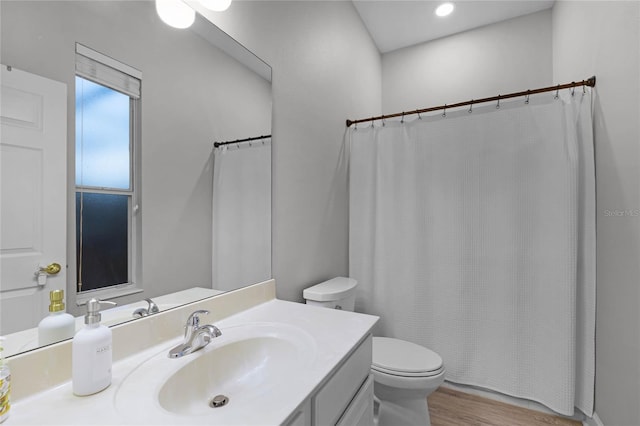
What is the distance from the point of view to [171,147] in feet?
3.13

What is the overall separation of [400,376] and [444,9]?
8.69ft

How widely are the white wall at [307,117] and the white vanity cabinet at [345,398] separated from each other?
0.60 m

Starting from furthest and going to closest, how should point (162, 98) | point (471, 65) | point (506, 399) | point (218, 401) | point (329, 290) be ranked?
1. point (471, 65)
2. point (506, 399)
3. point (329, 290)
4. point (162, 98)
5. point (218, 401)

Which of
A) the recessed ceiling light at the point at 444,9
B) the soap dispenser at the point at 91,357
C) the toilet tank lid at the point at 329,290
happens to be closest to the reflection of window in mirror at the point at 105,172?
the soap dispenser at the point at 91,357

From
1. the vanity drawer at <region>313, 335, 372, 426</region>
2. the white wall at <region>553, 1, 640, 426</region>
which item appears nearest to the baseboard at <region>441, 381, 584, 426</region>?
the white wall at <region>553, 1, 640, 426</region>

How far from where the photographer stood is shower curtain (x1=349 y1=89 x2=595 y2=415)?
1575 mm

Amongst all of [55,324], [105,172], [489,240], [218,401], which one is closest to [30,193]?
[105,172]

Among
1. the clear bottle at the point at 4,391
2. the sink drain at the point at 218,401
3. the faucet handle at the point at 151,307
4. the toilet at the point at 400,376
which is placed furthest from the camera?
the toilet at the point at 400,376

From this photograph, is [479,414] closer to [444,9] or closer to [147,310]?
[147,310]

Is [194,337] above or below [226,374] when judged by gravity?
above

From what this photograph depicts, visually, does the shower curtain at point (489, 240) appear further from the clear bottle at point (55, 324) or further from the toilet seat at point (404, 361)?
the clear bottle at point (55, 324)

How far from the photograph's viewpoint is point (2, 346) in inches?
22.9

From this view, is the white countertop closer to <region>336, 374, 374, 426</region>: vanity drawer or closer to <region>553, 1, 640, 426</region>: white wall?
<region>336, 374, 374, 426</region>: vanity drawer

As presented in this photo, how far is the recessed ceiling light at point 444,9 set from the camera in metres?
2.26
